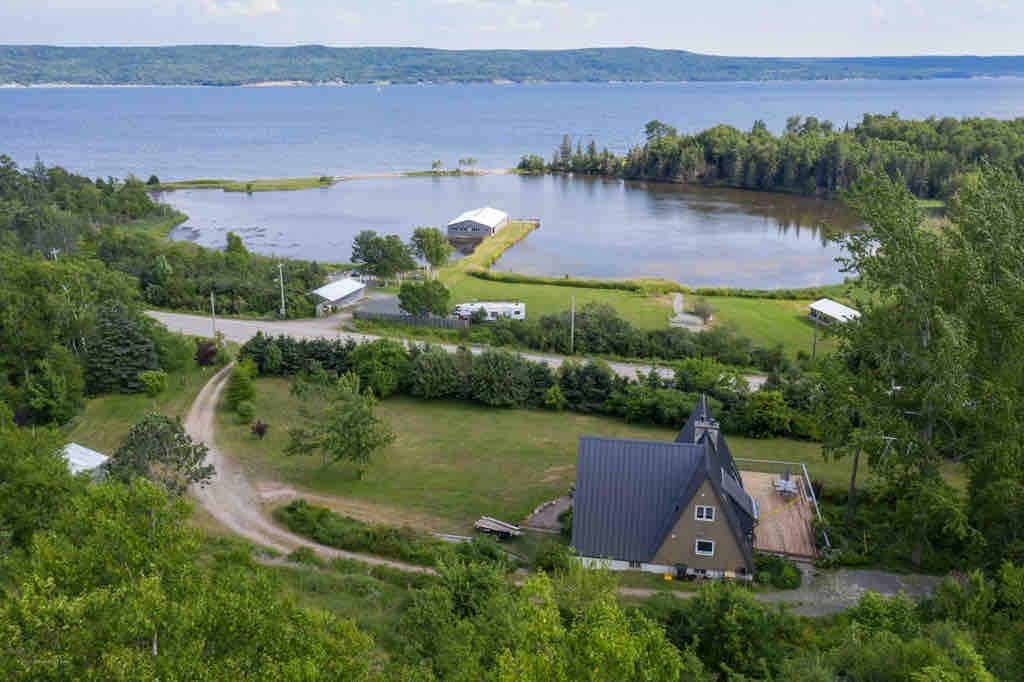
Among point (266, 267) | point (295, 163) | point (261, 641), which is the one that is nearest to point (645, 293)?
point (266, 267)

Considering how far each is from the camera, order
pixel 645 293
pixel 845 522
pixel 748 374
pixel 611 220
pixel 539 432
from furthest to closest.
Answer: pixel 611 220 < pixel 645 293 < pixel 748 374 < pixel 539 432 < pixel 845 522

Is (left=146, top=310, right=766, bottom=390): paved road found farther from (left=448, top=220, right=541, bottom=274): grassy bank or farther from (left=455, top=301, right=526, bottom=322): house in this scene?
(left=448, top=220, right=541, bottom=274): grassy bank

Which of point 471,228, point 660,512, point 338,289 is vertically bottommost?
point 660,512

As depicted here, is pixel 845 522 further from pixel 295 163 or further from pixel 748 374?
pixel 295 163

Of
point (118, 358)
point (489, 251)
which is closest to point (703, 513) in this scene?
point (118, 358)

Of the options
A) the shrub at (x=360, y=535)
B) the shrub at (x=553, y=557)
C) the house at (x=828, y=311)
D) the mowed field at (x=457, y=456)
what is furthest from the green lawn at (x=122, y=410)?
the house at (x=828, y=311)

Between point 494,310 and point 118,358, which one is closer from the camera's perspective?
point 118,358

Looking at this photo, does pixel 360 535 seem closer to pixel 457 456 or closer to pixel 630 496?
pixel 457 456

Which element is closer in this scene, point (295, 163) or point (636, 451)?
point (636, 451)
